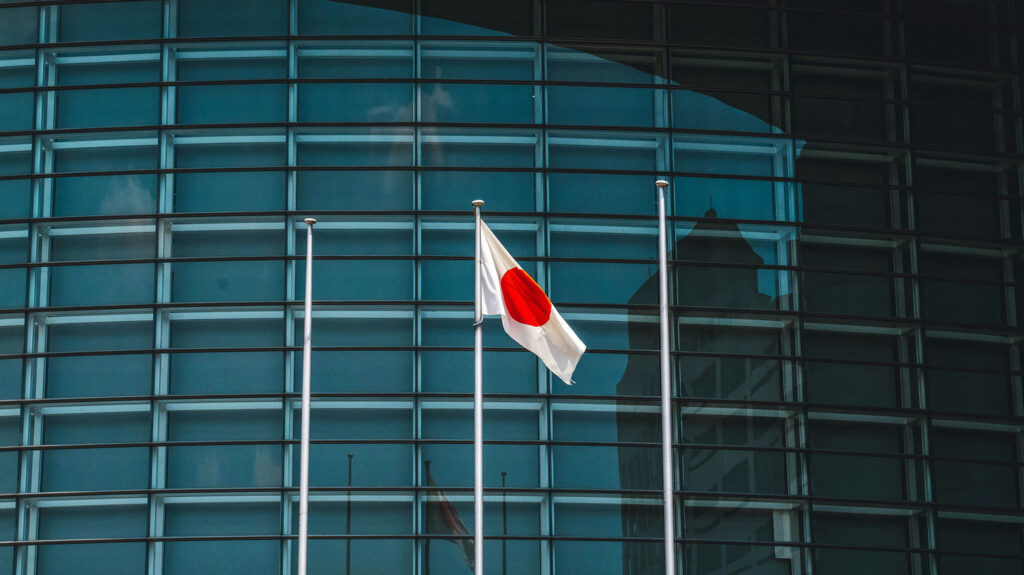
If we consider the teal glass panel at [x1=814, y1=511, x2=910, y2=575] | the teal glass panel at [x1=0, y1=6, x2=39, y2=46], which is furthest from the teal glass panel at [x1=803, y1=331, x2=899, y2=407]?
the teal glass panel at [x1=0, y1=6, x2=39, y2=46]

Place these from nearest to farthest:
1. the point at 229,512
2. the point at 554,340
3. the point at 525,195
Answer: the point at 554,340 < the point at 229,512 < the point at 525,195

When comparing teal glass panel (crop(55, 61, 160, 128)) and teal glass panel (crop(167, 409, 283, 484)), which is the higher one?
teal glass panel (crop(55, 61, 160, 128))

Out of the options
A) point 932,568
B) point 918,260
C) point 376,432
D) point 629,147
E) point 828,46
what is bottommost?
point 932,568

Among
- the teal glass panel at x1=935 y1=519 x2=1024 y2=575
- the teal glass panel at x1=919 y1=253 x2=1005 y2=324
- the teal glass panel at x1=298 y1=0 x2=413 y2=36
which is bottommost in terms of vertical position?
the teal glass panel at x1=935 y1=519 x2=1024 y2=575

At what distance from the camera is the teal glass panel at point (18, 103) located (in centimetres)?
3231

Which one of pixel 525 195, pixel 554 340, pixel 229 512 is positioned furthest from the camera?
pixel 525 195

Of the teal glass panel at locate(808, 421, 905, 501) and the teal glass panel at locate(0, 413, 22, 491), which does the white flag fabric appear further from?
the teal glass panel at locate(0, 413, 22, 491)

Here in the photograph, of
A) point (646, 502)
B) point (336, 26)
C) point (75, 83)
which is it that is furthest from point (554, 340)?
point (75, 83)

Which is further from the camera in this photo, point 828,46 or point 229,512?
point 828,46

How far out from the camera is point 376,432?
1188 inches

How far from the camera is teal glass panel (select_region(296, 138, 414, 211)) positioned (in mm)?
31516

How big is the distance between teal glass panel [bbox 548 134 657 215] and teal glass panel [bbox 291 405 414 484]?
21.1 ft

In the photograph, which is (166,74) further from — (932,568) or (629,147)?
(932,568)

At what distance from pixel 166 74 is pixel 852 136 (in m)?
16.8
